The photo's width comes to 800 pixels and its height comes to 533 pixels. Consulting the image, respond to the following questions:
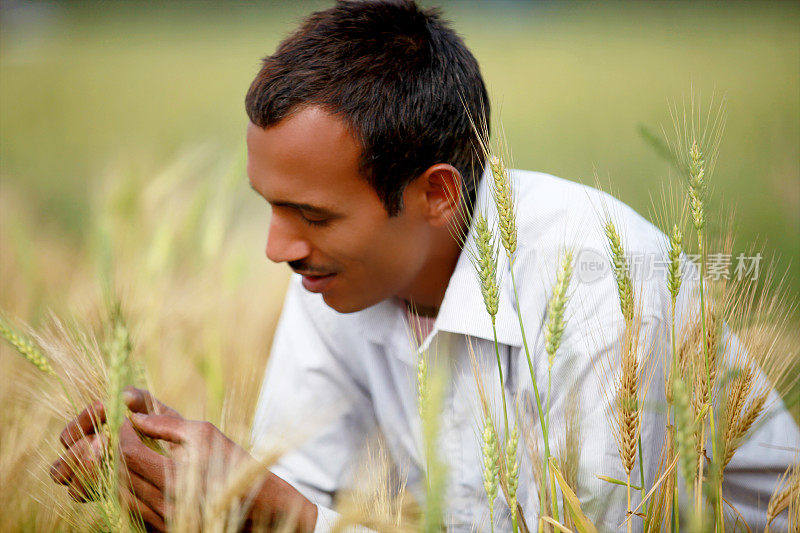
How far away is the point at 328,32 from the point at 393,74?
0.14 m

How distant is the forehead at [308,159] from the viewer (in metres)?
1.06

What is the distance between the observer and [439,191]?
1.20 meters

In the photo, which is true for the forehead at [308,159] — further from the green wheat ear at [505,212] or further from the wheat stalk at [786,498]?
the wheat stalk at [786,498]

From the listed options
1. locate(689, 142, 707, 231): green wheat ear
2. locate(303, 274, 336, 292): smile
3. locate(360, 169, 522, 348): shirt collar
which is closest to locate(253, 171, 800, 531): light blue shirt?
locate(360, 169, 522, 348): shirt collar

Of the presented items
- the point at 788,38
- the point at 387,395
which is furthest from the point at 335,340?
the point at 788,38

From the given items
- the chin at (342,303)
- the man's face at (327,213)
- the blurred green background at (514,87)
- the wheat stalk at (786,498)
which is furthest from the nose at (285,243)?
the wheat stalk at (786,498)

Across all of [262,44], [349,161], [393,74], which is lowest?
[349,161]

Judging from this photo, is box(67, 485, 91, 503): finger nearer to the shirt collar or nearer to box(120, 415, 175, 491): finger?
box(120, 415, 175, 491): finger

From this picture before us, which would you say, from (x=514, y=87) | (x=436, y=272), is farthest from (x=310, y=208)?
(x=514, y=87)

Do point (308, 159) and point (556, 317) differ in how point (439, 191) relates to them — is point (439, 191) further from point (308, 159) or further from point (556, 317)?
point (556, 317)

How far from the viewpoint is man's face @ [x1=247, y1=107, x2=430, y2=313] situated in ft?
3.51

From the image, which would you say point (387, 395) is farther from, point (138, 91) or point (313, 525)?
point (138, 91)

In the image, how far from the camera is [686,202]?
0.83m

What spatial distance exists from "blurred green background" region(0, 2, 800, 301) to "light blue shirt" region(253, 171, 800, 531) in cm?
61
